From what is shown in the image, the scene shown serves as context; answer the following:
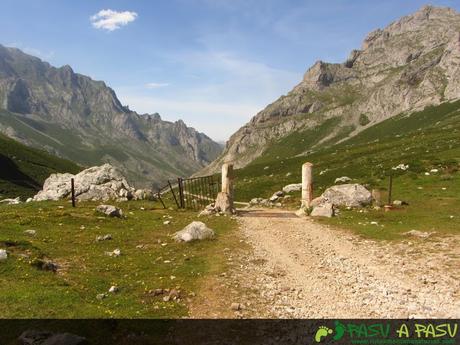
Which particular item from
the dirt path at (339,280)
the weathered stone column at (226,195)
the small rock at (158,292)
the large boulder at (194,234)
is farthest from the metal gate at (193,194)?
the small rock at (158,292)

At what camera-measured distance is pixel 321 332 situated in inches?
531

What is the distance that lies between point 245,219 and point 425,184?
72.5 feet

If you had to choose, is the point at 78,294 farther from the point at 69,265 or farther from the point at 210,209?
the point at 210,209

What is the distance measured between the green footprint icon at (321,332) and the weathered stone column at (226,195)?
2614 centimetres

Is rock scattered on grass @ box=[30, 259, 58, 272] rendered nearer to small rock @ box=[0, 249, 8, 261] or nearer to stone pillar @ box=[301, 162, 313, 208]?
small rock @ box=[0, 249, 8, 261]

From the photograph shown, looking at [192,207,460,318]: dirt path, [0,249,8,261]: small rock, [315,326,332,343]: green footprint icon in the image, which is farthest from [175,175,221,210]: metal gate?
[315,326,332,343]: green footprint icon

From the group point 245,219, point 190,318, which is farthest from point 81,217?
point 190,318

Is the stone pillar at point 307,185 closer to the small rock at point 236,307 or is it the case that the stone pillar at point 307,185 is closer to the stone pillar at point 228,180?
the stone pillar at point 228,180

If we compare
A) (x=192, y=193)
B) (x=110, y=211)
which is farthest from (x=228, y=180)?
(x=110, y=211)

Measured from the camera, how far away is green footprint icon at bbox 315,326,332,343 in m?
13.1

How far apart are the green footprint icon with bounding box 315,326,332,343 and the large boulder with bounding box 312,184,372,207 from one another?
2674 cm

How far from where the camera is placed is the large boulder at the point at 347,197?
39.6 m

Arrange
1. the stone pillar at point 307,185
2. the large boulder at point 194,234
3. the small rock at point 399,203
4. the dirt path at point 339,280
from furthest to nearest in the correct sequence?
1. the stone pillar at point 307,185
2. the small rock at point 399,203
3. the large boulder at point 194,234
4. the dirt path at point 339,280

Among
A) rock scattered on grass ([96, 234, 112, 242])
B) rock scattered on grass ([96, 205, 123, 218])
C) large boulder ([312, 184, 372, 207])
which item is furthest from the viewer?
large boulder ([312, 184, 372, 207])
